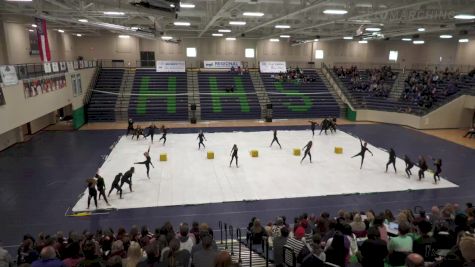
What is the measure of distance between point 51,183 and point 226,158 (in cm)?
874

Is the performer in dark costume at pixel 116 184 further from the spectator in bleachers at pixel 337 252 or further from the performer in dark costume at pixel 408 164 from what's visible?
the performer in dark costume at pixel 408 164

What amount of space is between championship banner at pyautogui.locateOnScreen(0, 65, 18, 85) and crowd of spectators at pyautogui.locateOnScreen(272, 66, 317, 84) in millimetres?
26807

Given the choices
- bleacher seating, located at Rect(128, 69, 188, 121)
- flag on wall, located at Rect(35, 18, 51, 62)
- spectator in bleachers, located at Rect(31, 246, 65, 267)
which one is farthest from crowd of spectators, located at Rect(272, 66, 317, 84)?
spectator in bleachers, located at Rect(31, 246, 65, 267)

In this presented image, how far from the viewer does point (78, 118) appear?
27.4 metres

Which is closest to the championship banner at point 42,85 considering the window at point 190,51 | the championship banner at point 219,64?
the championship banner at point 219,64

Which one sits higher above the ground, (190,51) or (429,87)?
(190,51)

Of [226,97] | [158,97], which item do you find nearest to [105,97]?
[158,97]

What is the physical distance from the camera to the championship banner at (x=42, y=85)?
18.0m

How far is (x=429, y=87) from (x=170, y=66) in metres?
26.1

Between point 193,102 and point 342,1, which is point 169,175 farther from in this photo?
point 193,102

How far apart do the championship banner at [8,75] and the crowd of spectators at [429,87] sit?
30.2 meters

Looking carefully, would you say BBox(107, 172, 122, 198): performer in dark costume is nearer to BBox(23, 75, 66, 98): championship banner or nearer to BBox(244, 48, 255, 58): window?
BBox(23, 75, 66, 98): championship banner

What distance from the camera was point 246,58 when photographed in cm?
4247

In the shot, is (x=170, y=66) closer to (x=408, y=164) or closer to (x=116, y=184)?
(x=116, y=184)
